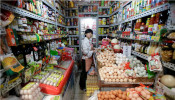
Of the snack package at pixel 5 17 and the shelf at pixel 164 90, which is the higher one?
the snack package at pixel 5 17

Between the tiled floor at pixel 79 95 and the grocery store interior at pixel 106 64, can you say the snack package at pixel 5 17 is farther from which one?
the tiled floor at pixel 79 95

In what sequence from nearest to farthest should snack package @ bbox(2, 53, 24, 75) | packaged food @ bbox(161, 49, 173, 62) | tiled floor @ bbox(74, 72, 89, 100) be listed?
snack package @ bbox(2, 53, 24, 75)
packaged food @ bbox(161, 49, 173, 62)
tiled floor @ bbox(74, 72, 89, 100)

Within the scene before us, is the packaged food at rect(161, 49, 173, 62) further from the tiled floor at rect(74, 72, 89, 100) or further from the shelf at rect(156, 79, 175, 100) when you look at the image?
the tiled floor at rect(74, 72, 89, 100)

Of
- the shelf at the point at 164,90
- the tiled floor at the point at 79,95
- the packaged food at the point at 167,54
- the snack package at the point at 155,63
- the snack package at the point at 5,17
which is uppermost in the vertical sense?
the snack package at the point at 5,17

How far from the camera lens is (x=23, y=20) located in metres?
1.43

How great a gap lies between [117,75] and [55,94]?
111cm

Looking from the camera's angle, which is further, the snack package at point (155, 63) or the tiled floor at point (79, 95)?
the tiled floor at point (79, 95)

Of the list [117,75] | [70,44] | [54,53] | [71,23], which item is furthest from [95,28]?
[117,75]

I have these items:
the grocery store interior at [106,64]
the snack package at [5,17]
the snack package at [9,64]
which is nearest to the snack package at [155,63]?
the grocery store interior at [106,64]

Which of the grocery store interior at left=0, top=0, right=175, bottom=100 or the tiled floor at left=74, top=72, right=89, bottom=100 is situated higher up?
the grocery store interior at left=0, top=0, right=175, bottom=100

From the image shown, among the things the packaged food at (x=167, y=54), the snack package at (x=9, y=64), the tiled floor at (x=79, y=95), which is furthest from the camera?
the tiled floor at (x=79, y=95)

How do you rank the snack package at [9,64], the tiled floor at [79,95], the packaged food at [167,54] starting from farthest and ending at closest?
the tiled floor at [79,95]
the packaged food at [167,54]
the snack package at [9,64]

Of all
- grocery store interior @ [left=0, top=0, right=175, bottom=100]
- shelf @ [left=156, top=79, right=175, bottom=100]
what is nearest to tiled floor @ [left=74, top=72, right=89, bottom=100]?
grocery store interior @ [left=0, top=0, right=175, bottom=100]

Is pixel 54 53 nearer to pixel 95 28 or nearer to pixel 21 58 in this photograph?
pixel 21 58
